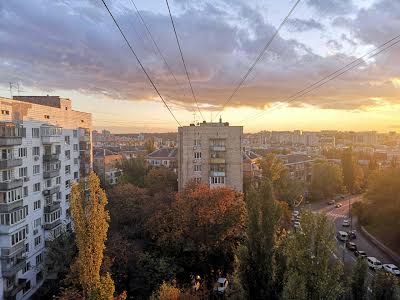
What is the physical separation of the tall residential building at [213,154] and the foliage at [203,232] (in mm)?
9057

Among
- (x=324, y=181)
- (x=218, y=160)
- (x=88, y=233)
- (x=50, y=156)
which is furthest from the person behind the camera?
(x=324, y=181)

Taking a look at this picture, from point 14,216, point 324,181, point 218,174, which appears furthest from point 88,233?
point 324,181

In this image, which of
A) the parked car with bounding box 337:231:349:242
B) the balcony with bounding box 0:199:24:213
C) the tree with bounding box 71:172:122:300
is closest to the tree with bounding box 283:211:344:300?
the tree with bounding box 71:172:122:300

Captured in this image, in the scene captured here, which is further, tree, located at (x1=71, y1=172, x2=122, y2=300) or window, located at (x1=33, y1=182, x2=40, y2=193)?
window, located at (x1=33, y1=182, x2=40, y2=193)

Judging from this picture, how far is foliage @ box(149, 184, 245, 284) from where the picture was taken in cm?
2862

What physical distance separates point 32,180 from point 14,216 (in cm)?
363

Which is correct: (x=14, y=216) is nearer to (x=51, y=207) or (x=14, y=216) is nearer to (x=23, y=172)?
(x=23, y=172)

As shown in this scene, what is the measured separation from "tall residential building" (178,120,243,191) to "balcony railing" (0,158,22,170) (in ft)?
60.5

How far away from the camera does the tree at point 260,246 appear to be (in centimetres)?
1581

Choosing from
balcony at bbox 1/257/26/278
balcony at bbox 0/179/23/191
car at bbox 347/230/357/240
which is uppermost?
balcony at bbox 0/179/23/191

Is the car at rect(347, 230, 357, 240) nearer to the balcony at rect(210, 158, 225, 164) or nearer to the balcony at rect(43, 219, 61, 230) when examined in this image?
the balcony at rect(210, 158, 225, 164)

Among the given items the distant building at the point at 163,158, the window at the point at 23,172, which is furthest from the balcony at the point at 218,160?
the distant building at the point at 163,158

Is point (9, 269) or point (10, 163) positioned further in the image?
point (10, 163)

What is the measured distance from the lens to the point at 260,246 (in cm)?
1638
